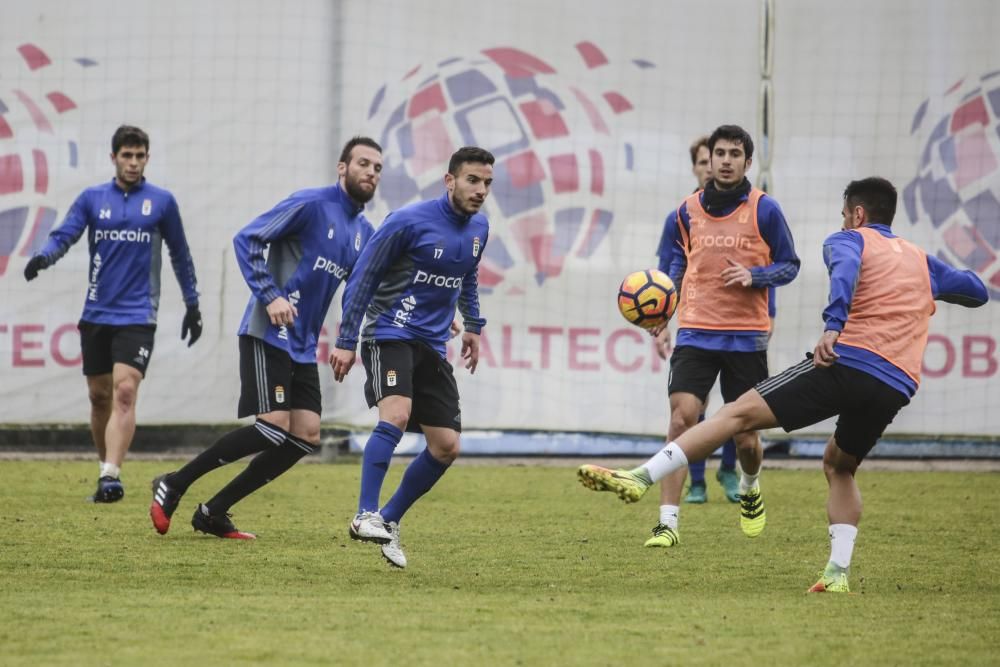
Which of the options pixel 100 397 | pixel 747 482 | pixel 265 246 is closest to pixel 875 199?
pixel 747 482

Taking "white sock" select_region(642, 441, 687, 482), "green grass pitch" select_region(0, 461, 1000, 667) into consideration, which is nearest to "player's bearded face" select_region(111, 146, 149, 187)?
"green grass pitch" select_region(0, 461, 1000, 667)

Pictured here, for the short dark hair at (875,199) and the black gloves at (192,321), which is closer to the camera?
the short dark hair at (875,199)

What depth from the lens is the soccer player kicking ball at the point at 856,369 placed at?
6.52 m

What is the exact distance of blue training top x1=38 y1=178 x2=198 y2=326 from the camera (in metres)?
10.4

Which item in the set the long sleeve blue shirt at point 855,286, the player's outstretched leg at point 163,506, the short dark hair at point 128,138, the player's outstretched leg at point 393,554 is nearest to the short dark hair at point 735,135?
the long sleeve blue shirt at point 855,286

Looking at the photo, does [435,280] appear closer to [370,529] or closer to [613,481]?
[370,529]

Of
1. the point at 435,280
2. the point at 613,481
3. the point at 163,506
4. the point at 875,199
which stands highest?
the point at 875,199

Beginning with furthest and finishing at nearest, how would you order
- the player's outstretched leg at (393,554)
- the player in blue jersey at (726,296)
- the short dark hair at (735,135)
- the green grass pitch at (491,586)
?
1. the player in blue jersey at (726,296)
2. the short dark hair at (735,135)
3. the player's outstretched leg at (393,554)
4. the green grass pitch at (491,586)

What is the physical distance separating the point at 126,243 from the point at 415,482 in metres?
3.74

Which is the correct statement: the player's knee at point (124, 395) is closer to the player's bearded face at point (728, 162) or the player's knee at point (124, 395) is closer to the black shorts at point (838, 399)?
the player's bearded face at point (728, 162)

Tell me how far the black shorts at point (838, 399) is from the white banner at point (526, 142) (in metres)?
7.31

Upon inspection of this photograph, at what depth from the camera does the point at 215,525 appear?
8328mm

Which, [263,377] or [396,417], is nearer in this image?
[396,417]

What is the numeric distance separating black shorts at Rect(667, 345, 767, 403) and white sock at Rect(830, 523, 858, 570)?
6.93ft
